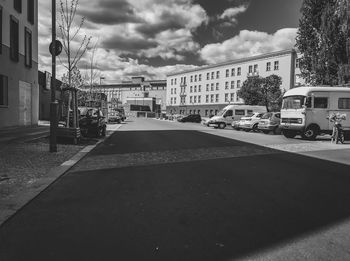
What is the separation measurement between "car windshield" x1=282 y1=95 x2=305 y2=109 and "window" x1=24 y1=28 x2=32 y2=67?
618 inches

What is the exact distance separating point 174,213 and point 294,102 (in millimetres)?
17472

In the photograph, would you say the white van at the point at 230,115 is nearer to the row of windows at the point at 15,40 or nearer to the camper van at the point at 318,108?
the camper van at the point at 318,108

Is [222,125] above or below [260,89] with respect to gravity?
below

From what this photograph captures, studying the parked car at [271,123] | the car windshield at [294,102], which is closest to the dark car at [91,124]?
the car windshield at [294,102]

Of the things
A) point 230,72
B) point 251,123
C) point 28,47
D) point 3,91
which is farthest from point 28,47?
point 230,72

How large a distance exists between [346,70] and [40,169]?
25.4 metres

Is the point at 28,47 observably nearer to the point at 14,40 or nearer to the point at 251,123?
the point at 14,40

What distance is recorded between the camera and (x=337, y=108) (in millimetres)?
20391

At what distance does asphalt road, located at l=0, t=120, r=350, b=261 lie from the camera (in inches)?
148

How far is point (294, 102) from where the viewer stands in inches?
827

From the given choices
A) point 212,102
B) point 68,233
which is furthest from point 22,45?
point 212,102

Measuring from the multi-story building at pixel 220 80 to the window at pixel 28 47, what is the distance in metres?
47.1

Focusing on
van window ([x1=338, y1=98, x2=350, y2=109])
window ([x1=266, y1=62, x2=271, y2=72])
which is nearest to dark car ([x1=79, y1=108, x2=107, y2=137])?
van window ([x1=338, y1=98, x2=350, y2=109])

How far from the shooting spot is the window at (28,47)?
23328 millimetres
